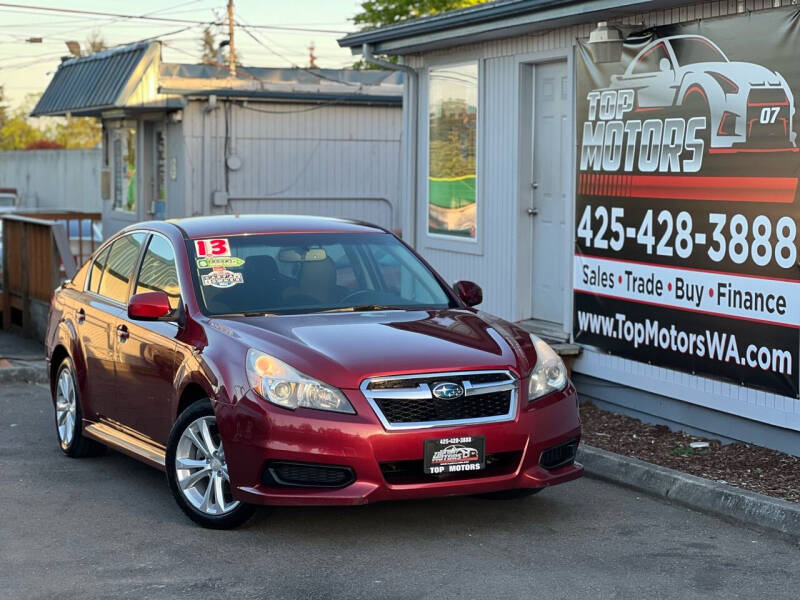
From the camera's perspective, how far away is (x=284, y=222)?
7980 mm

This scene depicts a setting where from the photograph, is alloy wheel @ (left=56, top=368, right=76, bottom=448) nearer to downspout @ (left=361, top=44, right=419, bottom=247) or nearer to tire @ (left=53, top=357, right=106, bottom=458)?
tire @ (left=53, top=357, right=106, bottom=458)

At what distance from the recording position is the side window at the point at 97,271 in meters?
8.67

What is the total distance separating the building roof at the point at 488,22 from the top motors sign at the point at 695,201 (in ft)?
1.11

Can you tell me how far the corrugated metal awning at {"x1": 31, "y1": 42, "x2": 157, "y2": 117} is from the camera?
62.8 feet

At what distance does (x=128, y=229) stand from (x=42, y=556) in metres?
2.92

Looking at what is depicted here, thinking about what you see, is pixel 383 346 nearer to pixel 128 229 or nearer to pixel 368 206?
pixel 128 229

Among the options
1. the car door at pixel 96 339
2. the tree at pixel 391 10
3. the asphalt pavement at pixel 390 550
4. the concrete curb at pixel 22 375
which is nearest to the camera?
the asphalt pavement at pixel 390 550

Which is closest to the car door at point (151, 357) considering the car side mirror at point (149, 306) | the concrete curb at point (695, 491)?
the car side mirror at point (149, 306)

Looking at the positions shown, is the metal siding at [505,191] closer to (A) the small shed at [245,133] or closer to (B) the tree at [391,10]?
Result: (A) the small shed at [245,133]

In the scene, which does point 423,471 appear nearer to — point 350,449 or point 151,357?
point 350,449

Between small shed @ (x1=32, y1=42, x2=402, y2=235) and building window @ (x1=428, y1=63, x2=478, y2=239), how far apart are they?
7.30 m

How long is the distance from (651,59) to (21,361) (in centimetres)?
708

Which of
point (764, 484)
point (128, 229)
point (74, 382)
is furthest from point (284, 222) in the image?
point (764, 484)

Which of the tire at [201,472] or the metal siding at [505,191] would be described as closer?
the tire at [201,472]
